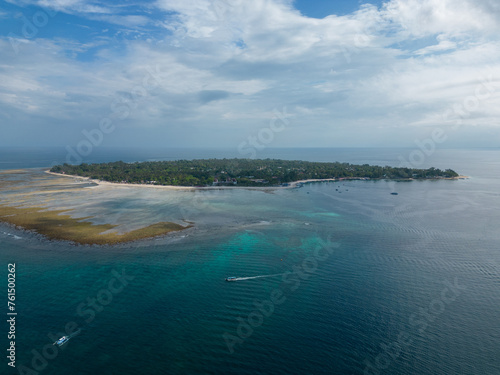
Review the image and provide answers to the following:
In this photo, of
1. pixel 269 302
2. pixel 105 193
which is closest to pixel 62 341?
pixel 269 302

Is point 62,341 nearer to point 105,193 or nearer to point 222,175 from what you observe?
point 105,193

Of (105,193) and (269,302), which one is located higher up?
(105,193)

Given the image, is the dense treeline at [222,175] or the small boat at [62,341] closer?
the small boat at [62,341]

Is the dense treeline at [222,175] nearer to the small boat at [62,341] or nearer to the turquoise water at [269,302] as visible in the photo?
the turquoise water at [269,302]

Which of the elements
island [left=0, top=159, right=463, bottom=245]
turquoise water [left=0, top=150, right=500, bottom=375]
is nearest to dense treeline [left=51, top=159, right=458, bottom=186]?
island [left=0, top=159, right=463, bottom=245]

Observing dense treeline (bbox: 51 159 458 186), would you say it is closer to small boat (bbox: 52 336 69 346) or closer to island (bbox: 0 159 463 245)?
island (bbox: 0 159 463 245)

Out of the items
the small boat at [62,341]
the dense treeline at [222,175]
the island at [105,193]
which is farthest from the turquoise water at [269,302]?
the dense treeline at [222,175]

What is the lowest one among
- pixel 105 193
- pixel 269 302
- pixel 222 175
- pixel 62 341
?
pixel 62 341

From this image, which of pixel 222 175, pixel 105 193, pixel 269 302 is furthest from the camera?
pixel 222 175

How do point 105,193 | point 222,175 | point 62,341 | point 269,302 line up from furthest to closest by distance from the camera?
point 222,175 → point 105,193 → point 269,302 → point 62,341
